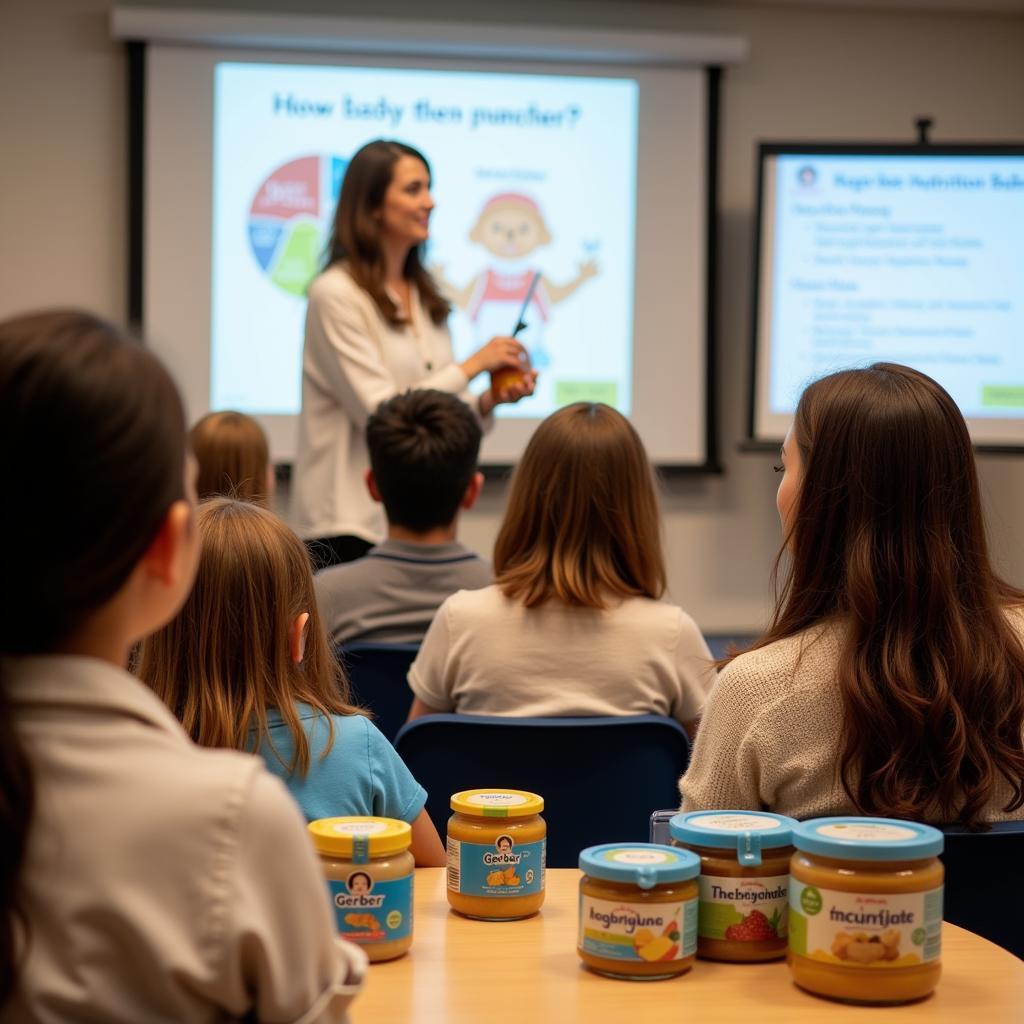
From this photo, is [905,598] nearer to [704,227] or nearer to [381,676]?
[381,676]

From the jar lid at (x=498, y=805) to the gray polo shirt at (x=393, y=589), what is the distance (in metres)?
1.21

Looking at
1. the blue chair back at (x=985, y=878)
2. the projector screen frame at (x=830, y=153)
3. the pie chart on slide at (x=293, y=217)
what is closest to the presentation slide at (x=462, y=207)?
the pie chart on slide at (x=293, y=217)

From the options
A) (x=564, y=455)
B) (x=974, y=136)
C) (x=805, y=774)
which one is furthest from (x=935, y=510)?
(x=974, y=136)

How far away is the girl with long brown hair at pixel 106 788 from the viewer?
0.76 meters

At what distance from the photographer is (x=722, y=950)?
1.10 m

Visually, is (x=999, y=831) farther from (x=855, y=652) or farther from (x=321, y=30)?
(x=321, y=30)

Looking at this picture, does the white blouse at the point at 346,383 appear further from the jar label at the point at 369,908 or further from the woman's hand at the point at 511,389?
the jar label at the point at 369,908

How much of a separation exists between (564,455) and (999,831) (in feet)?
3.53

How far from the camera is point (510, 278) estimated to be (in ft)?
16.5

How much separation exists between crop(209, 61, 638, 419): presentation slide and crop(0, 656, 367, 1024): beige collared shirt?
4.06 m

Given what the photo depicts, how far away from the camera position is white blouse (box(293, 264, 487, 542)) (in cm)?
338

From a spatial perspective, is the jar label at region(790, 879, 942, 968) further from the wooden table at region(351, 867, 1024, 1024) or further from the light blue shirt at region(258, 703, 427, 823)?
the light blue shirt at region(258, 703, 427, 823)

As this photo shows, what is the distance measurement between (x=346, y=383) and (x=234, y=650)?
2026 mm

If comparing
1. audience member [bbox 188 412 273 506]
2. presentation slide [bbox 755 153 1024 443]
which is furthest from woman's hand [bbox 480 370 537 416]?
presentation slide [bbox 755 153 1024 443]
